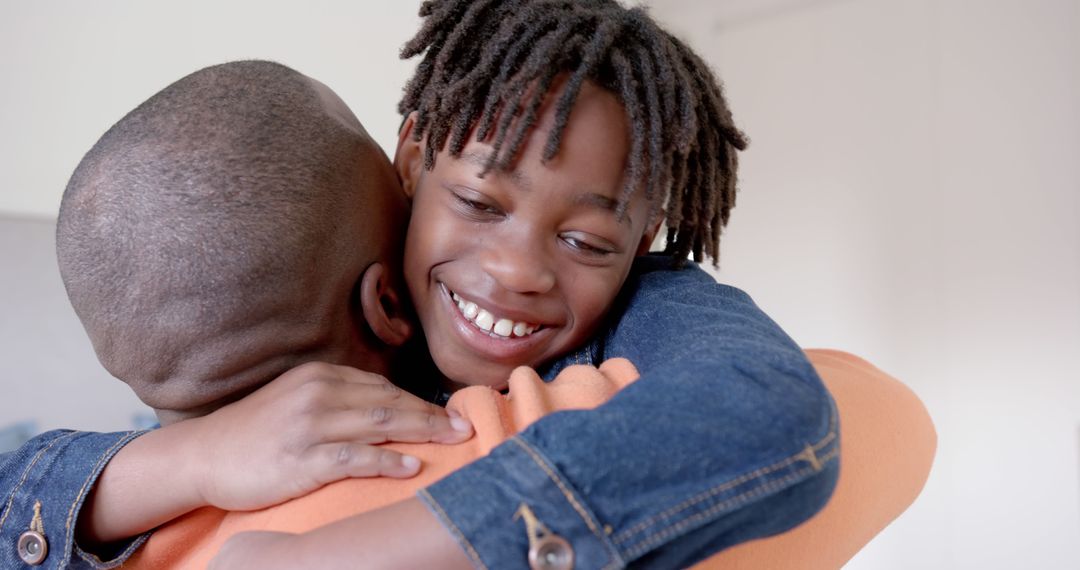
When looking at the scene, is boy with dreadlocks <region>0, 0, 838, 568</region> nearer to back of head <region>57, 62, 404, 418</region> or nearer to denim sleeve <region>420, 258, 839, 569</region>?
denim sleeve <region>420, 258, 839, 569</region>

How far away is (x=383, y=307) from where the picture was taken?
0.91 meters

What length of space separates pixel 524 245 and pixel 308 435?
31 centimetres

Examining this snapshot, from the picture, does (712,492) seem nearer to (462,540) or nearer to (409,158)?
(462,540)

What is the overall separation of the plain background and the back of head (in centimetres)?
150

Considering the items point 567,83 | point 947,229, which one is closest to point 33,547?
point 567,83

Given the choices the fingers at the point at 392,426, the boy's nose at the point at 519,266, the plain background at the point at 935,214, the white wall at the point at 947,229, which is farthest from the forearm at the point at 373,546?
the white wall at the point at 947,229

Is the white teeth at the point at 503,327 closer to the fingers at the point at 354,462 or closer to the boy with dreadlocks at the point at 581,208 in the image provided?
the boy with dreadlocks at the point at 581,208

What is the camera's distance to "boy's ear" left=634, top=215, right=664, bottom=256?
Result: 1.01 metres

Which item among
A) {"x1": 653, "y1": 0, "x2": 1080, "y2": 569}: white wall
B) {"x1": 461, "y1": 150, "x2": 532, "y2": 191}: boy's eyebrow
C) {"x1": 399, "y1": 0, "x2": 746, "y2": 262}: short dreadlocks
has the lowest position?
{"x1": 653, "y1": 0, "x2": 1080, "y2": 569}: white wall

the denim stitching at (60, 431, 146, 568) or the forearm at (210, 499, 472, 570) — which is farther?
the denim stitching at (60, 431, 146, 568)

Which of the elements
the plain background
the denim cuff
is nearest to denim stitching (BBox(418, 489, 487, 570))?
the denim cuff

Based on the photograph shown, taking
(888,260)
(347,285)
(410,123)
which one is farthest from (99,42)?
(888,260)

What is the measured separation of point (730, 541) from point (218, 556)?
1.09 ft

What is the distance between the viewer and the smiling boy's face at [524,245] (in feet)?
2.89
